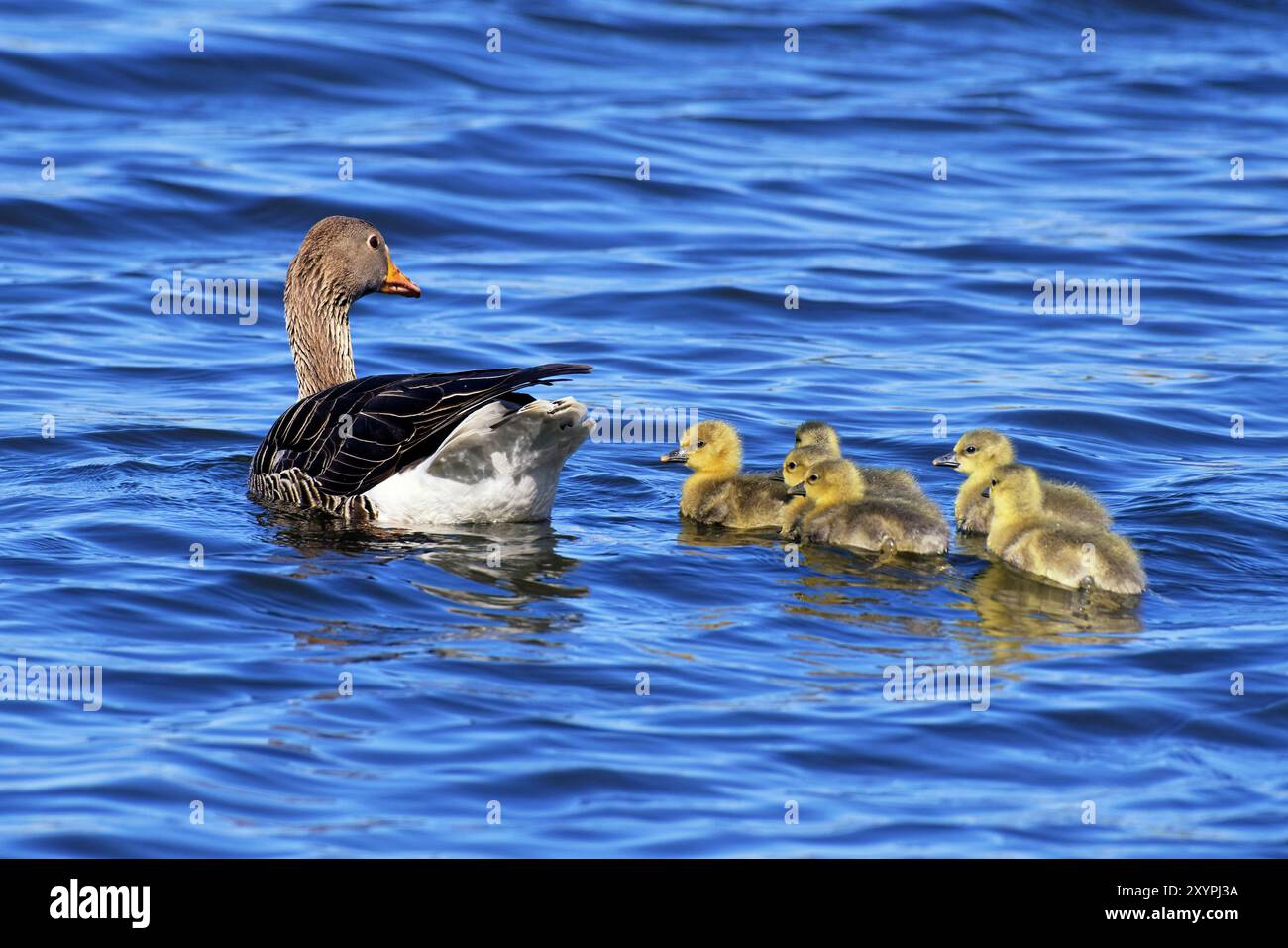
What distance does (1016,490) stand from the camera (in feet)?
29.3

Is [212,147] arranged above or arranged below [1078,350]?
above

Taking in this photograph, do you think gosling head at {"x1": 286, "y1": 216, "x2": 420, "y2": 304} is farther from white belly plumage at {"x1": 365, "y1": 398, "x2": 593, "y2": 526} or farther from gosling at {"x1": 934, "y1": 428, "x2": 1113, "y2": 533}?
gosling at {"x1": 934, "y1": 428, "x2": 1113, "y2": 533}

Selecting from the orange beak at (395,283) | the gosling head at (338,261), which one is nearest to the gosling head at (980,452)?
the orange beak at (395,283)

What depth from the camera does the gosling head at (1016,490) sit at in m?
8.92

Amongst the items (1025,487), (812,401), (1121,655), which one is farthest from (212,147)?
(1121,655)

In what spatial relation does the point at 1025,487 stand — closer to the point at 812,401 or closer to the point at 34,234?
the point at 812,401

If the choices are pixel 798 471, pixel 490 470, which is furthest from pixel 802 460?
pixel 490 470

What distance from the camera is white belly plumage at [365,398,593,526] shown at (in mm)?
9008

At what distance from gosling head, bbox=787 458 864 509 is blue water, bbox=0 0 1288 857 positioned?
354 mm

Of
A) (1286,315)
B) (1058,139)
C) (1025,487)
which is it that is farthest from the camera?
(1058,139)

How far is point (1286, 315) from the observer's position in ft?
50.3

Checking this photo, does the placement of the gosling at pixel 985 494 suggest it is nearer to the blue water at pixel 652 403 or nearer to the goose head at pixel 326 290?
the blue water at pixel 652 403

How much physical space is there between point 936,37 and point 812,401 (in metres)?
12.7

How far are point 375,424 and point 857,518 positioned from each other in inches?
96.3
